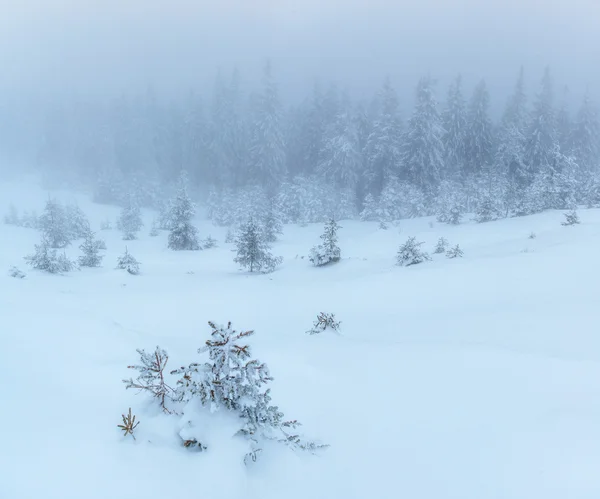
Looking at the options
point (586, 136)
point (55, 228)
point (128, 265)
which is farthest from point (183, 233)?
point (586, 136)

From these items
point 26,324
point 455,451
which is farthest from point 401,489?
point 26,324

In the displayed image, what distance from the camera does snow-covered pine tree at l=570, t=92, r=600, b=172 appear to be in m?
33.1

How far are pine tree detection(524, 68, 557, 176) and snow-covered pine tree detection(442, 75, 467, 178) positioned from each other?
5.04 m

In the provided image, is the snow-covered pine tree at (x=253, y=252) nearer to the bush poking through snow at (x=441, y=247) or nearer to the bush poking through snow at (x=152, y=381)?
the bush poking through snow at (x=441, y=247)

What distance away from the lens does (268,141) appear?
118 feet

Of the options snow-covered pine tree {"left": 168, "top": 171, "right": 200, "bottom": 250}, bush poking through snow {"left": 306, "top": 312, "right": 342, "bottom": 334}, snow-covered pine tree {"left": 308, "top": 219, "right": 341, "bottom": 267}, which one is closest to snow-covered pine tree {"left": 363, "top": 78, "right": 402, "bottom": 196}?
snow-covered pine tree {"left": 168, "top": 171, "right": 200, "bottom": 250}

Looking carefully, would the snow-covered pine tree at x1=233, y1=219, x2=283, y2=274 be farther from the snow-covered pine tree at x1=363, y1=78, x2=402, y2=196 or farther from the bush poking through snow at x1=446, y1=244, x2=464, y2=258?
the snow-covered pine tree at x1=363, y1=78, x2=402, y2=196

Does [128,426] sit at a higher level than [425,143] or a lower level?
higher

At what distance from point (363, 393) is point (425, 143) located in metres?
31.3

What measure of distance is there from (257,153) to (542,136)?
24599 millimetres

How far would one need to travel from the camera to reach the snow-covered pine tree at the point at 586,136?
Answer: 33062mm

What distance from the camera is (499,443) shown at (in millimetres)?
2932

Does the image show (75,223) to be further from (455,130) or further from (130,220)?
(455,130)

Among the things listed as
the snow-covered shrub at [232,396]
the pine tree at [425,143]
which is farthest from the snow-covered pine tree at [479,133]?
the snow-covered shrub at [232,396]
